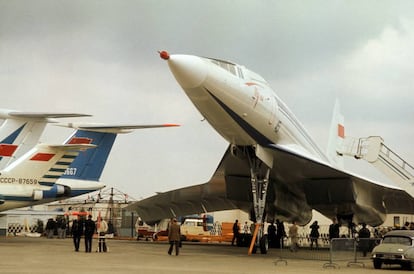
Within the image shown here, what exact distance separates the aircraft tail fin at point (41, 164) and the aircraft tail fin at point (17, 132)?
91.7 inches

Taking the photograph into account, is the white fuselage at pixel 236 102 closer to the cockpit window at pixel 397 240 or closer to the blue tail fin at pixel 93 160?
the cockpit window at pixel 397 240

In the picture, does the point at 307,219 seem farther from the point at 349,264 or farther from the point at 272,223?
the point at 349,264

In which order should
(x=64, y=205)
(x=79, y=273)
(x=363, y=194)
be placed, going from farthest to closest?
(x=64, y=205) → (x=363, y=194) → (x=79, y=273)

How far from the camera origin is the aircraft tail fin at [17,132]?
26.4 metres

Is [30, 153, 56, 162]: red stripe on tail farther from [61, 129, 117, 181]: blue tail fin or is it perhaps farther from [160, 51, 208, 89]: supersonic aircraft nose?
[160, 51, 208, 89]: supersonic aircraft nose

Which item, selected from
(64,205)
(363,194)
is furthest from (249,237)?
(64,205)

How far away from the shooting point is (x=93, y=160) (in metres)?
30.0

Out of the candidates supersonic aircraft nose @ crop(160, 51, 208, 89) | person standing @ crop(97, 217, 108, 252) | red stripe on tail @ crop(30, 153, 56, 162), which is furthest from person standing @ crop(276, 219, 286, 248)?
supersonic aircraft nose @ crop(160, 51, 208, 89)

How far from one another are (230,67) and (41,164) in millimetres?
9895

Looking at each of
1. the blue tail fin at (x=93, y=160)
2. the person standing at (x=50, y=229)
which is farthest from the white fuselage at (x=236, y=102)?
the person standing at (x=50, y=229)

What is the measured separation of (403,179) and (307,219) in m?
4.87

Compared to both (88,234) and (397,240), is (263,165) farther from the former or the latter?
(88,234)

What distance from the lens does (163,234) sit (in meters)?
34.3

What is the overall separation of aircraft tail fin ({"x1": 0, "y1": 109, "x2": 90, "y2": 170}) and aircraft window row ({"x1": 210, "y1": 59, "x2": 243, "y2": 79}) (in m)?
10.8
